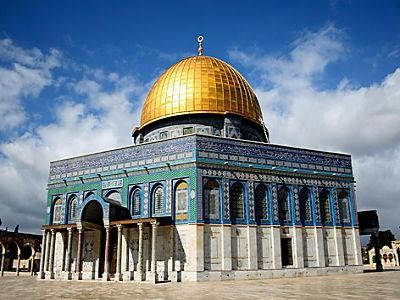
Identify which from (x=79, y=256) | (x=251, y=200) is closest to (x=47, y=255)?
(x=79, y=256)

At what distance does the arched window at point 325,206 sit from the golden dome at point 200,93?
6.58 metres

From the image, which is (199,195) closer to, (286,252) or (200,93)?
(286,252)

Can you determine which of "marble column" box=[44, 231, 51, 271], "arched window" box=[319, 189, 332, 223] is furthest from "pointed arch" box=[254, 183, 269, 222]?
"marble column" box=[44, 231, 51, 271]

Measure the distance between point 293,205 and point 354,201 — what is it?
4.83 m

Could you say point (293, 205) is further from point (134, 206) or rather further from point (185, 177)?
point (134, 206)

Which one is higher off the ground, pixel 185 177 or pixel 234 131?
pixel 234 131

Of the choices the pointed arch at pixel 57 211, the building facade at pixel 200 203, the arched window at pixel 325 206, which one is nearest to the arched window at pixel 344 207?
the building facade at pixel 200 203

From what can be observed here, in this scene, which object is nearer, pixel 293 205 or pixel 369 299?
pixel 369 299

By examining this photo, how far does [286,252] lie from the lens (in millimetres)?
22594

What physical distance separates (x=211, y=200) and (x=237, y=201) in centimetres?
163

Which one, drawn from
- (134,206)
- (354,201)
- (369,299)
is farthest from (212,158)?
(369,299)

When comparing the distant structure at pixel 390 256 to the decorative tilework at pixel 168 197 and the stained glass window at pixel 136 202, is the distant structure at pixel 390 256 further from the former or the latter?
the stained glass window at pixel 136 202

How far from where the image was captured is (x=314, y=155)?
2480 centimetres

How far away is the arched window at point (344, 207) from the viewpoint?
978 inches
